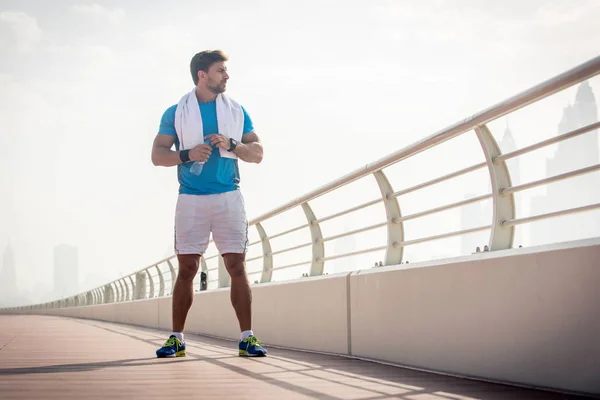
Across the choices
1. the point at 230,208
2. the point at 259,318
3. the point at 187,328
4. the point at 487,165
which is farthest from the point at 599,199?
the point at 187,328

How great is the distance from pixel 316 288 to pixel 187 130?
61.7 inches

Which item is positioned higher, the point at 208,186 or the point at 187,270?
the point at 208,186

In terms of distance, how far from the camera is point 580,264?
10.3 feet

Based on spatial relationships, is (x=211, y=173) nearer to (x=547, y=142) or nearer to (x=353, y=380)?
(x=353, y=380)

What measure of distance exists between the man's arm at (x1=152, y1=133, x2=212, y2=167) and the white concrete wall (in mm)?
1292

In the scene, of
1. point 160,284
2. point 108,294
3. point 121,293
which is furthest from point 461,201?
point 108,294

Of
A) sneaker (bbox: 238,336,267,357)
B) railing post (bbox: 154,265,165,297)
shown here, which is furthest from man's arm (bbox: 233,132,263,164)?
railing post (bbox: 154,265,165,297)

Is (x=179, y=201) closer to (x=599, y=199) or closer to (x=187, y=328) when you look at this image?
(x=599, y=199)

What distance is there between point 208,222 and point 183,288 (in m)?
0.49

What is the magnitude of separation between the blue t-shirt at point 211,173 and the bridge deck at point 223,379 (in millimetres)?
1122

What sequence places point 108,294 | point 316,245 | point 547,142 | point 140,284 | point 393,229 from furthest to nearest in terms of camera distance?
1. point 108,294
2. point 140,284
3. point 316,245
4. point 393,229
5. point 547,142

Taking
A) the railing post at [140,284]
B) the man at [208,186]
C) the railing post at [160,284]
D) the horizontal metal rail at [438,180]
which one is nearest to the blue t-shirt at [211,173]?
the man at [208,186]

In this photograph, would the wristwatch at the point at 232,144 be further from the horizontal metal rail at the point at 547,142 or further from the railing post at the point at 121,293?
the railing post at the point at 121,293

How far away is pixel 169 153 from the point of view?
5.44m
